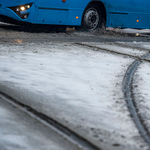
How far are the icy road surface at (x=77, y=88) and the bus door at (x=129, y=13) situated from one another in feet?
13.0

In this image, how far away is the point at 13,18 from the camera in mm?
8297

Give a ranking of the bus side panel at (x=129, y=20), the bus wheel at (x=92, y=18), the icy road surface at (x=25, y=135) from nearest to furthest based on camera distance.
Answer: the icy road surface at (x=25, y=135), the bus wheel at (x=92, y=18), the bus side panel at (x=129, y=20)

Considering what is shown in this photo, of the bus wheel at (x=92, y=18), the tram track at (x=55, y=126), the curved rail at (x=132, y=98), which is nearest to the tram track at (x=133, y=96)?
the curved rail at (x=132, y=98)

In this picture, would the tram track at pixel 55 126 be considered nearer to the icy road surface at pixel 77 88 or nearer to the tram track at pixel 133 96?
the icy road surface at pixel 77 88

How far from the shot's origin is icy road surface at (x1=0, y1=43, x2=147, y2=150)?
2.47 m

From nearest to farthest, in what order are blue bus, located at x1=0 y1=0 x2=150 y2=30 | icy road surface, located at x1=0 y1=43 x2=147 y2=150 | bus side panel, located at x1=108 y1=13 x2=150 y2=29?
icy road surface, located at x1=0 y1=43 x2=147 y2=150, blue bus, located at x1=0 y1=0 x2=150 y2=30, bus side panel, located at x1=108 y1=13 x2=150 y2=29

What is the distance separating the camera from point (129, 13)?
10.0 metres

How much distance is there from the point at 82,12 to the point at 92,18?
675mm

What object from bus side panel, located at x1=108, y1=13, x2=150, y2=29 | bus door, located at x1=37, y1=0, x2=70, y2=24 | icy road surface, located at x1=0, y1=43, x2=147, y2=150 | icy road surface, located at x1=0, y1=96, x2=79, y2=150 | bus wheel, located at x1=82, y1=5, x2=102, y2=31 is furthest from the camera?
bus side panel, located at x1=108, y1=13, x2=150, y2=29

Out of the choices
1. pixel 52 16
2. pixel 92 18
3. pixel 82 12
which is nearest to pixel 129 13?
pixel 92 18

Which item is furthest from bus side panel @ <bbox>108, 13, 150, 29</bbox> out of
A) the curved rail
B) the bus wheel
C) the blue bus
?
the curved rail

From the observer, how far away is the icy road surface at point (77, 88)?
8.12 ft

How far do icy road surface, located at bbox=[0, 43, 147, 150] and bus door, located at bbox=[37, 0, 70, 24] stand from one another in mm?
2520

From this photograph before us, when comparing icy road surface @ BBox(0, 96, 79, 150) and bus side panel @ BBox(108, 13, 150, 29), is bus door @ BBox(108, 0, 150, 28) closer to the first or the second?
bus side panel @ BBox(108, 13, 150, 29)
